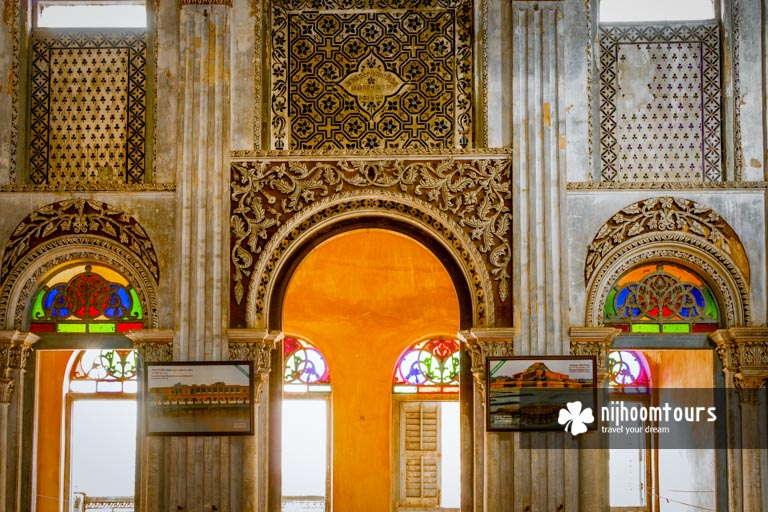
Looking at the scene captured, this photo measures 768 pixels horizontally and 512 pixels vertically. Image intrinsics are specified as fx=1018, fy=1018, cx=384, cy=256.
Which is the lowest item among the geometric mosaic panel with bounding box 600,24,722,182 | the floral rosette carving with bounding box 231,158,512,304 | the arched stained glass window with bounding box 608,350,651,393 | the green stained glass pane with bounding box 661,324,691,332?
the arched stained glass window with bounding box 608,350,651,393

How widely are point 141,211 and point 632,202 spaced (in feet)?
15.9

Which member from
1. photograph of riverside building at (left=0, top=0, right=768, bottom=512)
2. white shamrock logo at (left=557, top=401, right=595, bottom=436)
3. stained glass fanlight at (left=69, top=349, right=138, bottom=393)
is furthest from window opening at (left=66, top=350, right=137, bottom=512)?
white shamrock logo at (left=557, top=401, right=595, bottom=436)

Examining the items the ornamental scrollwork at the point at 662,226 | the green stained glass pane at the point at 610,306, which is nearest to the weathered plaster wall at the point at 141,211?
the ornamental scrollwork at the point at 662,226

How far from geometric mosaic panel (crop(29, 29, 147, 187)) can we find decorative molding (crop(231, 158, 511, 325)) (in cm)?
122

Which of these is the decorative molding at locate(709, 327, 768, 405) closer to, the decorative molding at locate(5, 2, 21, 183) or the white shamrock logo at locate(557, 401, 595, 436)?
the white shamrock logo at locate(557, 401, 595, 436)

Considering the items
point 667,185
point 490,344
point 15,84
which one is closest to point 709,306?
point 667,185

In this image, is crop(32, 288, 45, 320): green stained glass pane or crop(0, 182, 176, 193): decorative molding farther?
crop(32, 288, 45, 320): green stained glass pane

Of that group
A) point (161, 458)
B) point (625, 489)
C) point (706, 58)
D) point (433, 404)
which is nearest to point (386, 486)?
point (433, 404)

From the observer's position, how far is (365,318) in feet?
47.3

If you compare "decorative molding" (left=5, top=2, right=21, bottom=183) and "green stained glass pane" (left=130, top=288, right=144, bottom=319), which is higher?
"decorative molding" (left=5, top=2, right=21, bottom=183)

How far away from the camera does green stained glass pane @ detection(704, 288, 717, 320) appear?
32.9ft

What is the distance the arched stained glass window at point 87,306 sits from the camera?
10.3m

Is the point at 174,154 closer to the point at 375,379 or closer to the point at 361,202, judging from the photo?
the point at 361,202

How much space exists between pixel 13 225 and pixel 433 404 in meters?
6.58
